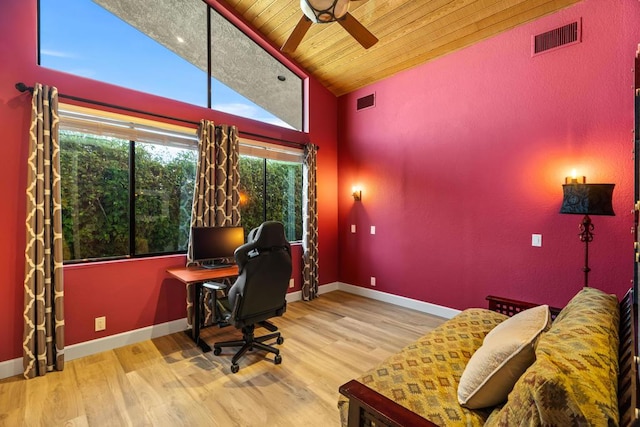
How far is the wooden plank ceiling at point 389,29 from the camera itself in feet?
10.2

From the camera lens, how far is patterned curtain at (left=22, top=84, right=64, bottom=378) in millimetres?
2484

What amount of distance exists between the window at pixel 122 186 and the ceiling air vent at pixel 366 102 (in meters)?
2.61

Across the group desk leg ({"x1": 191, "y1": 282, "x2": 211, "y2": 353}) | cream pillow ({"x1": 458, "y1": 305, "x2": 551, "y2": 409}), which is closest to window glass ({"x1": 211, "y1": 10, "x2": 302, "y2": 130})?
A: desk leg ({"x1": 191, "y1": 282, "x2": 211, "y2": 353})

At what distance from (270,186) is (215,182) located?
1.08 meters

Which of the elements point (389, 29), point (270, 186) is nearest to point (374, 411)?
point (270, 186)

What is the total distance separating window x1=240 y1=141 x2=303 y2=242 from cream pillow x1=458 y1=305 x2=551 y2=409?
11.1 feet

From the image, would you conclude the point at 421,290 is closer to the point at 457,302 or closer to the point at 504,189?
the point at 457,302

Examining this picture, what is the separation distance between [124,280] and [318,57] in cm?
377

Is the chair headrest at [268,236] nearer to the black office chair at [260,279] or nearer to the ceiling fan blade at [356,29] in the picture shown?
the black office chair at [260,279]

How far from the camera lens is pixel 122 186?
3180 mm

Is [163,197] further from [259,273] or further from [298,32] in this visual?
[298,32]

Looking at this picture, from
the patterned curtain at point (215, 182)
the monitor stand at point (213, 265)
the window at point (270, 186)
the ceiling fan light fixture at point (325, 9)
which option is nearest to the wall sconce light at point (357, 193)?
the window at point (270, 186)

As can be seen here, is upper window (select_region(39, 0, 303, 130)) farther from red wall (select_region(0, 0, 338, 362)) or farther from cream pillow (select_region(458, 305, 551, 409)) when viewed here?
cream pillow (select_region(458, 305, 551, 409))

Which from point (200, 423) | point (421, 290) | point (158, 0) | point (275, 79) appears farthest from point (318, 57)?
point (200, 423)
